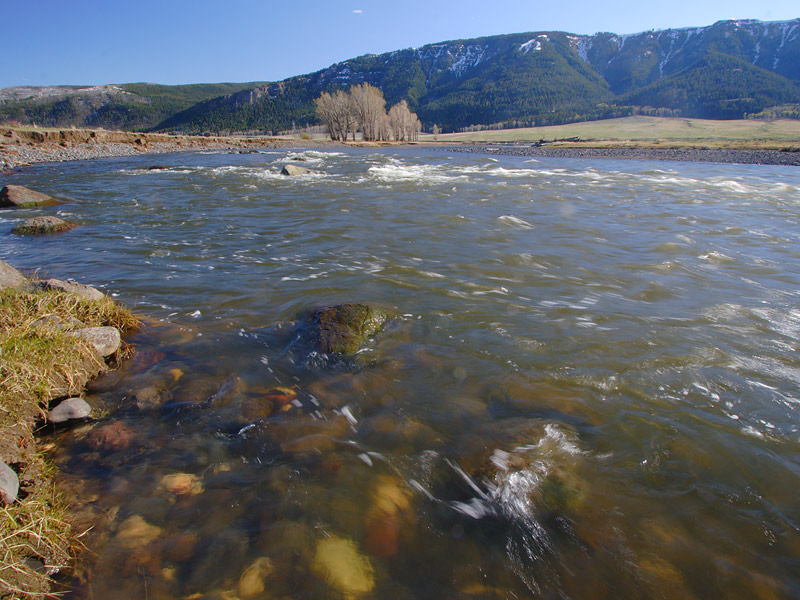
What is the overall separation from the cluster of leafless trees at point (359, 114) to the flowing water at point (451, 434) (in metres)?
87.1

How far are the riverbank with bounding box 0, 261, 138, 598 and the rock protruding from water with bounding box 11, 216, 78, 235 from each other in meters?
6.56

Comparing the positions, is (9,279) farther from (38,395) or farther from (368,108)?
(368,108)

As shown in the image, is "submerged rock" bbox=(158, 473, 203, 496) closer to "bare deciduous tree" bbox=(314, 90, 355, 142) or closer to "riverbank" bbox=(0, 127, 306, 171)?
"riverbank" bbox=(0, 127, 306, 171)

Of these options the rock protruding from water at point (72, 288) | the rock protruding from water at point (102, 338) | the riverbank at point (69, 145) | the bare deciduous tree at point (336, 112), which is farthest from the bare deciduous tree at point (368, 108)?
the rock protruding from water at point (102, 338)

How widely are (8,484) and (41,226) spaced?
11298mm

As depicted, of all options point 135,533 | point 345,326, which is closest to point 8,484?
point 135,533

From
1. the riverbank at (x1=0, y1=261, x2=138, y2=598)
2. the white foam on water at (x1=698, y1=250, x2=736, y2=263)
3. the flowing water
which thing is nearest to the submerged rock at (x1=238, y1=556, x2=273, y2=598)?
the flowing water

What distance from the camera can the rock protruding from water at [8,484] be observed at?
2.19 meters

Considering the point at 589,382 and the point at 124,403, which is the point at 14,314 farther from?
the point at 589,382

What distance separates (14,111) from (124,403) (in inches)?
10056

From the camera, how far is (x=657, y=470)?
2998 millimetres

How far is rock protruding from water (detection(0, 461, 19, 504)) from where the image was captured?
2193mm

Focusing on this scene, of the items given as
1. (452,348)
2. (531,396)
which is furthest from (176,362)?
(531,396)

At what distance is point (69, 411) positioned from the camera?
3391mm
